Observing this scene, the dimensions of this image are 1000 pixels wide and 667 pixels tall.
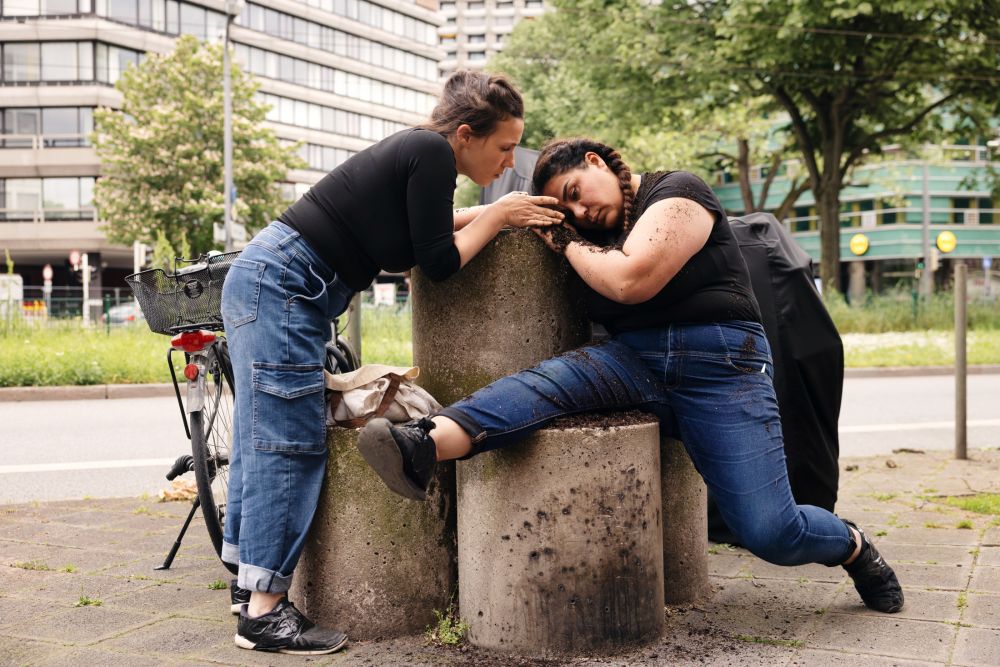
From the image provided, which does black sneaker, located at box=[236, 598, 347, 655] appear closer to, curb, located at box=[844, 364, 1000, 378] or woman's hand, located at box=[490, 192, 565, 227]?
woman's hand, located at box=[490, 192, 565, 227]

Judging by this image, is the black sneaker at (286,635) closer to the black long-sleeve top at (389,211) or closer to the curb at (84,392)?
the black long-sleeve top at (389,211)

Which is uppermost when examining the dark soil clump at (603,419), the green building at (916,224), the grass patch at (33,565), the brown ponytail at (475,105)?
the green building at (916,224)

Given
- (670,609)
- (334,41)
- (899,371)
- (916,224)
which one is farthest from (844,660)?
(334,41)

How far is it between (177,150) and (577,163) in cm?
3878

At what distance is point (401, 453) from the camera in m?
2.73

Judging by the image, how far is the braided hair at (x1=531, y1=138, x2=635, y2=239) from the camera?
10.7 feet

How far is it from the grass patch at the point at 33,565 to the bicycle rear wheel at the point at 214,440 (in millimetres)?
669

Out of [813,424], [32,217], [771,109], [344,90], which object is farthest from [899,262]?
[813,424]

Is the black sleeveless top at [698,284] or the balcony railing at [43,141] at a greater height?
the balcony railing at [43,141]

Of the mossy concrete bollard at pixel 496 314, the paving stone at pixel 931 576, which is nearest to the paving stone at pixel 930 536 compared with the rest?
the paving stone at pixel 931 576

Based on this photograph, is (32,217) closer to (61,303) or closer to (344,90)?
(344,90)

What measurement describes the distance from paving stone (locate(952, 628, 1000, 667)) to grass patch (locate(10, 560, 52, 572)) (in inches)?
135

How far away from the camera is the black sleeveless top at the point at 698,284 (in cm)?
310

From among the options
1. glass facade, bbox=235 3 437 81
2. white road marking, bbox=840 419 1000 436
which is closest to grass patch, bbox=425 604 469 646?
white road marking, bbox=840 419 1000 436
